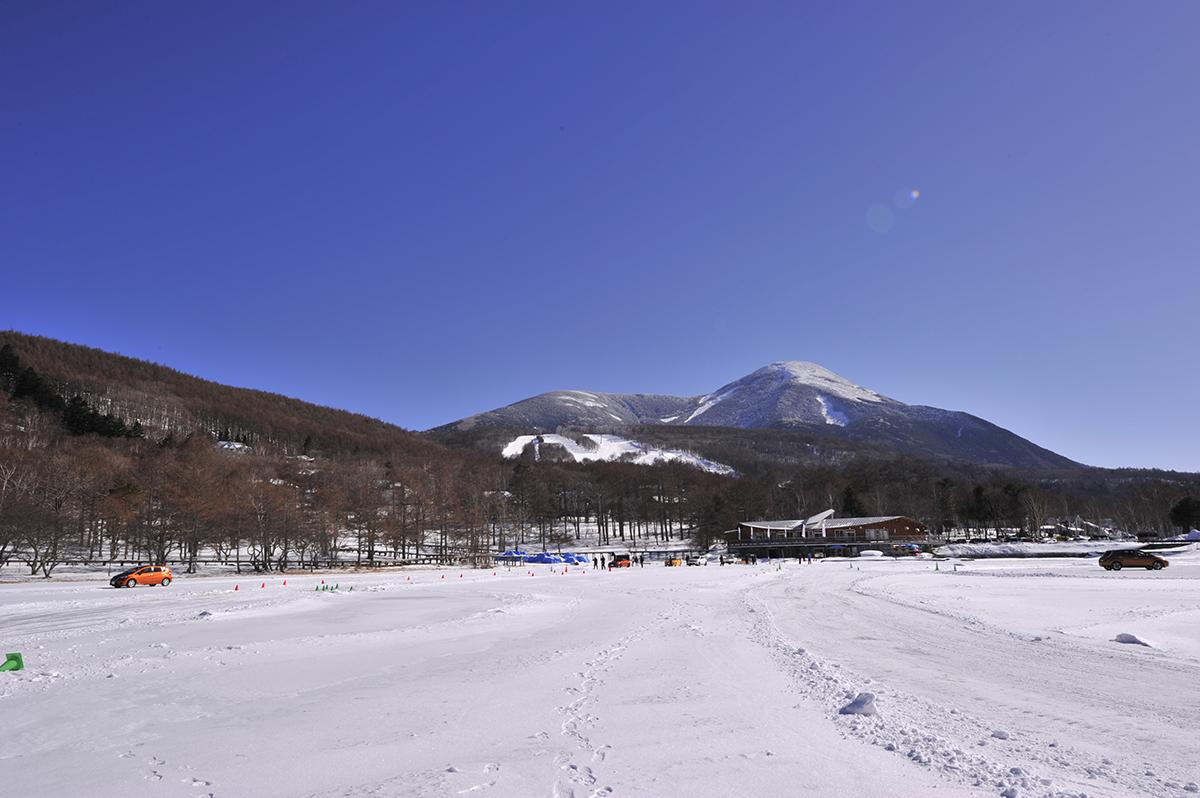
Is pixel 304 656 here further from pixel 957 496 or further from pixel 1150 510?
pixel 1150 510

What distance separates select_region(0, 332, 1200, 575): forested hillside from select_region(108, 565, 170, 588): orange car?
44.6 ft

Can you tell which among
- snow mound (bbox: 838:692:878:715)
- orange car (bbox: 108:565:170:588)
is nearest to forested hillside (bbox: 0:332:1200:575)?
orange car (bbox: 108:565:170:588)

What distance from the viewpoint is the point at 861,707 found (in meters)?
9.98

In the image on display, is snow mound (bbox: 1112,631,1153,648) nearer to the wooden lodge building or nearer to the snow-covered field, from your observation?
the snow-covered field

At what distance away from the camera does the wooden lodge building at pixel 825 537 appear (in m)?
103

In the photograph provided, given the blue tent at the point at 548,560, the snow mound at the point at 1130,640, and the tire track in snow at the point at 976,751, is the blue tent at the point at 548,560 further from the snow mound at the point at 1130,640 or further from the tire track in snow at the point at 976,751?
the tire track in snow at the point at 976,751

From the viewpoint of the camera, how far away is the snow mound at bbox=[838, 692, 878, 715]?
32.4ft

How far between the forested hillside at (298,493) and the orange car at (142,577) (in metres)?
13.6

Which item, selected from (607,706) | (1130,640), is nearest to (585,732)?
(607,706)

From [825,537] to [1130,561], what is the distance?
6188cm

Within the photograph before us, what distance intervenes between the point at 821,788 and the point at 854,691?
5.15m

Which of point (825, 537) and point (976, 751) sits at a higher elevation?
point (976, 751)

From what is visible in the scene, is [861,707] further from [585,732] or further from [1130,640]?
[1130,640]

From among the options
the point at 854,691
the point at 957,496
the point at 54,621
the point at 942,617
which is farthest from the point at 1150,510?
the point at 54,621
